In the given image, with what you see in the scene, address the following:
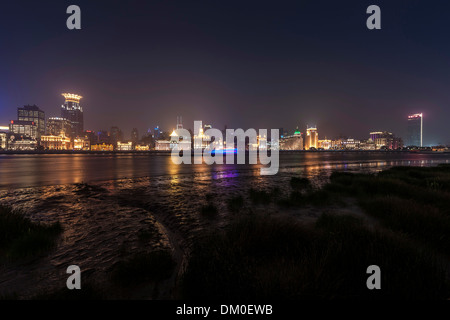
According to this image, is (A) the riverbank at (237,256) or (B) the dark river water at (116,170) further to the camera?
(B) the dark river water at (116,170)

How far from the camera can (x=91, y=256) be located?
18.6ft

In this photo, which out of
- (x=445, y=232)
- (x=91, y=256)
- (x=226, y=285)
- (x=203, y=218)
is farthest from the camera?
(x=203, y=218)

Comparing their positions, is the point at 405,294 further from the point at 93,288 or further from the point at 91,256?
the point at 91,256

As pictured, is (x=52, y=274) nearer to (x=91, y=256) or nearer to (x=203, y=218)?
(x=91, y=256)

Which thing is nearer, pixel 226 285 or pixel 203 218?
pixel 226 285

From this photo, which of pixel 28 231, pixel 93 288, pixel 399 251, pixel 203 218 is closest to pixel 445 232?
pixel 399 251

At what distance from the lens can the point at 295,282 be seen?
3.26 metres

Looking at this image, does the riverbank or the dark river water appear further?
the dark river water

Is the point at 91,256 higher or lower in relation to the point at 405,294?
lower

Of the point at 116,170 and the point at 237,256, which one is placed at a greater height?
the point at 237,256

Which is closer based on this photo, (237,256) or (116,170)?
(237,256)

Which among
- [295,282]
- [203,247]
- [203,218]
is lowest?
[203,218]

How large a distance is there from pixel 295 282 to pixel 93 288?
3899 mm
